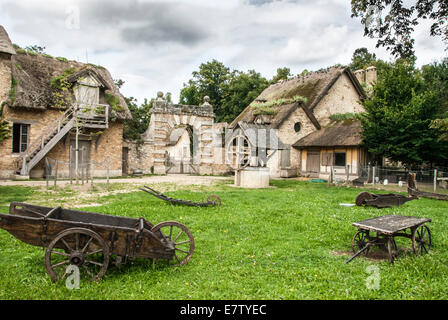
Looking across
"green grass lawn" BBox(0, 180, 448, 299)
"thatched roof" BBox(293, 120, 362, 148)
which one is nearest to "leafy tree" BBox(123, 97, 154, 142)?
"thatched roof" BBox(293, 120, 362, 148)

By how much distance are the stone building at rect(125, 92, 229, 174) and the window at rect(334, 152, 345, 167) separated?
27.2 feet

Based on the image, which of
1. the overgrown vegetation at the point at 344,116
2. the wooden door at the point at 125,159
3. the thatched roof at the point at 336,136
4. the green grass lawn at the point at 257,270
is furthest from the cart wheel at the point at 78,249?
the overgrown vegetation at the point at 344,116

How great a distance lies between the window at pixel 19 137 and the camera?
1773 centimetres

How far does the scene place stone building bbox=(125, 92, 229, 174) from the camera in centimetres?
2280

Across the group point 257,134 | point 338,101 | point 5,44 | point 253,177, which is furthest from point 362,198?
point 5,44

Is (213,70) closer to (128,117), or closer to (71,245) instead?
(128,117)

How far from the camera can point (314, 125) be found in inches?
931

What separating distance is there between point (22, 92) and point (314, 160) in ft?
62.3

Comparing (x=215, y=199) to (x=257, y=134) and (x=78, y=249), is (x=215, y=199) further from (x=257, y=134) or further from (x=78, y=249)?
(x=257, y=134)

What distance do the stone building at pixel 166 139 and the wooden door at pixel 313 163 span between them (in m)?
6.31

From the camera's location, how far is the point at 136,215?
7.71 meters

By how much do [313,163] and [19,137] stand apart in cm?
1893

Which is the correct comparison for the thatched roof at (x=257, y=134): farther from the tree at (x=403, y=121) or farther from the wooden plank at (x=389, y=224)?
the wooden plank at (x=389, y=224)

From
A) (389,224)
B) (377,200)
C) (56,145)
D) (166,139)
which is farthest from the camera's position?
(166,139)
